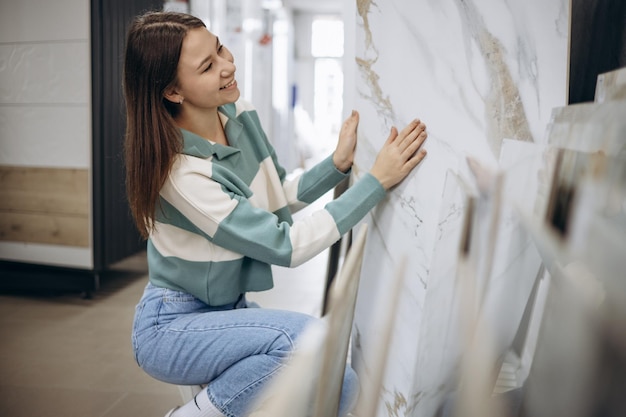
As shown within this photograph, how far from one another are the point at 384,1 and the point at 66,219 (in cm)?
219

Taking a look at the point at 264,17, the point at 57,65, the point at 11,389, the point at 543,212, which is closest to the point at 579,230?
the point at 543,212

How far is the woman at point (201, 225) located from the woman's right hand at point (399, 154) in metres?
0.08

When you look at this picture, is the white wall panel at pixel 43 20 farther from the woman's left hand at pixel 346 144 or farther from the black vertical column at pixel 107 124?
the woman's left hand at pixel 346 144

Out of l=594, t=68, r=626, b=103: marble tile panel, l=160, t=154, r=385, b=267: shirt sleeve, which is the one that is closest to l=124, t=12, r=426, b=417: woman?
l=160, t=154, r=385, b=267: shirt sleeve

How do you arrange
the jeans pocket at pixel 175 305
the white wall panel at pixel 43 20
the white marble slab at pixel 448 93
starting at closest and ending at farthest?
the white marble slab at pixel 448 93
the jeans pocket at pixel 175 305
the white wall panel at pixel 43 20

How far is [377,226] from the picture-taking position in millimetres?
977

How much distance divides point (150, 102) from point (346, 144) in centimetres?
38

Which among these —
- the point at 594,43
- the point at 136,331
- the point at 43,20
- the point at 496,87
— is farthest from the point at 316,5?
the point at 496,87

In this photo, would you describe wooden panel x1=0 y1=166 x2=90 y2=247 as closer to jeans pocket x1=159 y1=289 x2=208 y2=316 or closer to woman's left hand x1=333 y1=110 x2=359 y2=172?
jeans pocket x1=159 y1=289 x2=208 y2=316

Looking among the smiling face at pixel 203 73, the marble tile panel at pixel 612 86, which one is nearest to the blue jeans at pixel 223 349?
the smiling face at pixel 203 73

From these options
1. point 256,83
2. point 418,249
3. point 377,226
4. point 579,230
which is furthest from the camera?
point 256,83

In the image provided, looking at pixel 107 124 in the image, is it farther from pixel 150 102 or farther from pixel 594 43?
pixel 594 43

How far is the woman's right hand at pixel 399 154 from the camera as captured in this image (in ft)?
2.70

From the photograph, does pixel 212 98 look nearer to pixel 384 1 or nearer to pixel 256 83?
pixel 384 1
